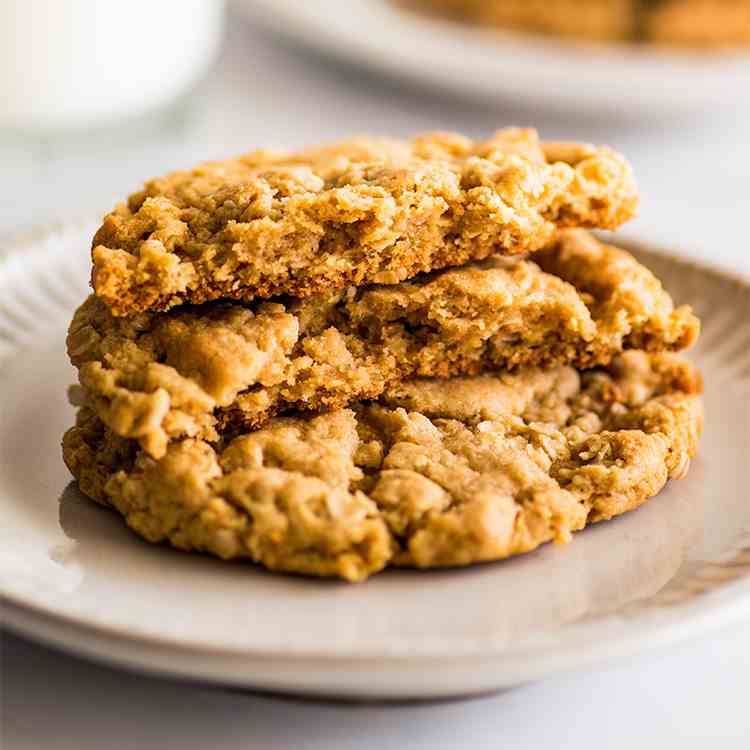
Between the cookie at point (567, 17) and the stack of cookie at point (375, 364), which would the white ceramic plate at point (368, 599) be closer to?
the stack of cookie at point (375, 364)

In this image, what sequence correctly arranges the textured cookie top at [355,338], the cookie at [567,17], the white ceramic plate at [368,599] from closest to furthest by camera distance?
the white ceramic plate at [368,599] → the textured cookie top at [355,338] → the cookie at [567,17]

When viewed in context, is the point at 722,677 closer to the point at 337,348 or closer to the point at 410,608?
the point at 410,608

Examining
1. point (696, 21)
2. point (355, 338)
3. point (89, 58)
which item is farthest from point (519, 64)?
point (355, 338)

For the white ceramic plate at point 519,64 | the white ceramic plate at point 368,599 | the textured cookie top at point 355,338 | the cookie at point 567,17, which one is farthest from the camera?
the cookie at point 567,17

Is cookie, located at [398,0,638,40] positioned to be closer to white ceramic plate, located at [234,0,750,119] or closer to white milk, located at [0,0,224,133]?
white ceramic plate, located at [234,0,750,119]

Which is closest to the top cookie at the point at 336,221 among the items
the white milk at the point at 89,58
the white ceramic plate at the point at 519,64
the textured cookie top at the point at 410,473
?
the textured cookie top at the point at 410,473

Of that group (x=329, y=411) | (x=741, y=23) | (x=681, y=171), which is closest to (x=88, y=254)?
(x=329, y=411)
